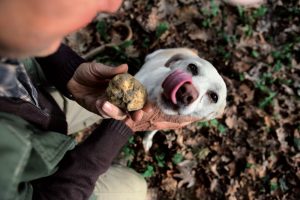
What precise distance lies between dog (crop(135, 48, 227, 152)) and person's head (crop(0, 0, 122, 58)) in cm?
163

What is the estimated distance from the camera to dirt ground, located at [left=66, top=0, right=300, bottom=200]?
4.07 meters

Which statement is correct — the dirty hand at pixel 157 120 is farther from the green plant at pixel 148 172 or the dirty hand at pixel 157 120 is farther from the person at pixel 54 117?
the green plant at pixel 148 172

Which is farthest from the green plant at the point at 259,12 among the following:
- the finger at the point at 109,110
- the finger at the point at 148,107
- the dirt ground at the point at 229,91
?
the finger at the point at 109,110

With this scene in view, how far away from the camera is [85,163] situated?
243 centimetres

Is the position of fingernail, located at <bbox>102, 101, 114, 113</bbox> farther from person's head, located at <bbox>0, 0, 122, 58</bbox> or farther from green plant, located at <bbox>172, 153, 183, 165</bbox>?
green plant, located at <bbox>172, 153, 183, 165</bbox>

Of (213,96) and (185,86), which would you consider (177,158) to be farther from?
(185,86)

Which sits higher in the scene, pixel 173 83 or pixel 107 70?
pixel 107 70

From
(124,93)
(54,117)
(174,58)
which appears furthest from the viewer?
(174,58)

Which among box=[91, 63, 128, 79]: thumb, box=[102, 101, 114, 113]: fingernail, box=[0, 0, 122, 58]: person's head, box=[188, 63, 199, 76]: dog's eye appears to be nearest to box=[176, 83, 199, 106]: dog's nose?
box=[188, 63, 199, 76]: dog's eye

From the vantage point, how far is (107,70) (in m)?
2.72

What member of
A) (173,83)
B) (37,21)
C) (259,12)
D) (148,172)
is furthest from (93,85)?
(259,12)

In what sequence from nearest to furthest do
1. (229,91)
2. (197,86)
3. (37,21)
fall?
(37,21) < (197,86) < (229,91)

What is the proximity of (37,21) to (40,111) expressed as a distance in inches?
49.5

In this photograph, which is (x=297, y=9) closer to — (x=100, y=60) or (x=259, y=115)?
(x=259, y=115)
